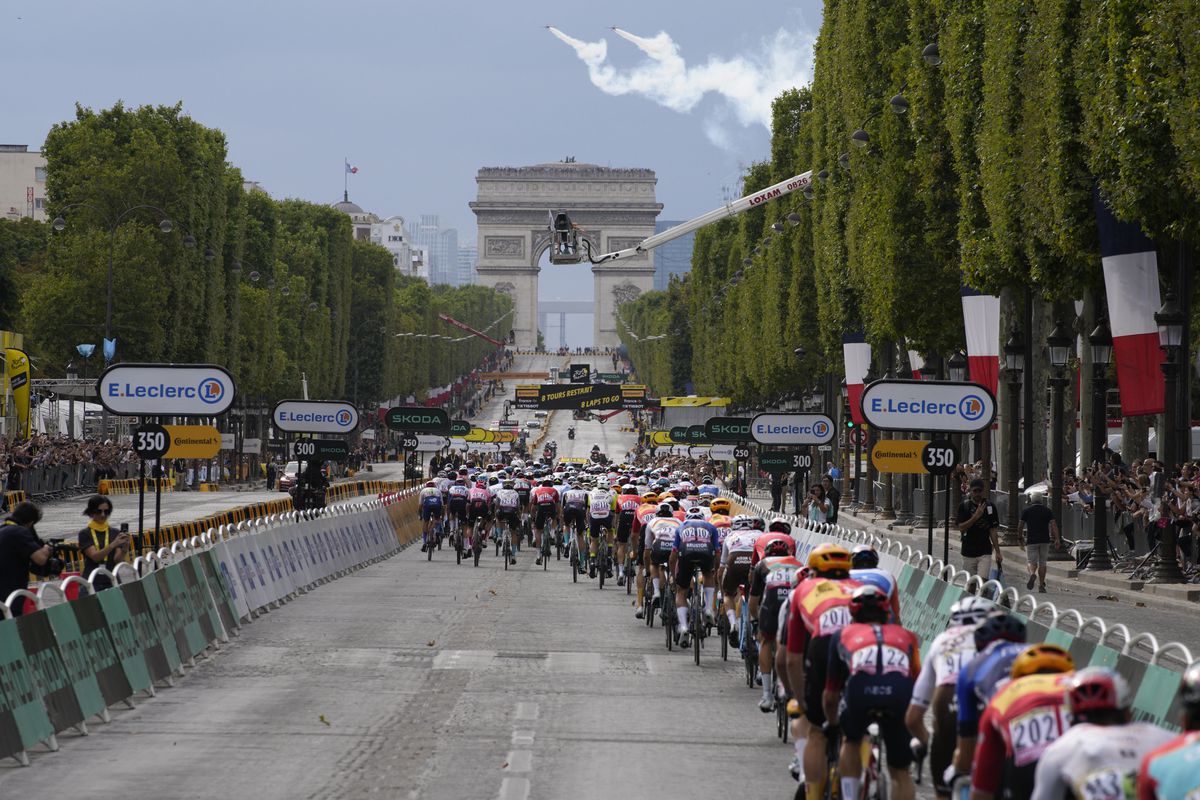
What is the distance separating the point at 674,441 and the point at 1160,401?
51.1 meters

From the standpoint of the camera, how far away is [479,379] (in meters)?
194

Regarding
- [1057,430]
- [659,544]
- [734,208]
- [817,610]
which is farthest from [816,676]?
[734,208]

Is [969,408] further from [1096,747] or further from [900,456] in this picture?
[1096,747]

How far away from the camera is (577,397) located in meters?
119

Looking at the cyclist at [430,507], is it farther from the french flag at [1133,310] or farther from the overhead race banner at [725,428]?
the french flag at [1133,310]

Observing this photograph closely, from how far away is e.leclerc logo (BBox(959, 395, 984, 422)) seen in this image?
73.6ft

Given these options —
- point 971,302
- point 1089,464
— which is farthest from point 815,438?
point 1089,464

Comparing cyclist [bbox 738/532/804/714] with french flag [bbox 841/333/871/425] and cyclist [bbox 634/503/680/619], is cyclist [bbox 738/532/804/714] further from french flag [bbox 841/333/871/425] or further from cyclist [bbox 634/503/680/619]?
french flag [bbox 841/333/871/425]

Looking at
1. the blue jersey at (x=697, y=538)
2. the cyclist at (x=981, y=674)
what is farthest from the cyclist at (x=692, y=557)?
the cyclist at (x=981, y=674)

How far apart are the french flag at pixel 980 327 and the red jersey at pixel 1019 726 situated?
2863 cm

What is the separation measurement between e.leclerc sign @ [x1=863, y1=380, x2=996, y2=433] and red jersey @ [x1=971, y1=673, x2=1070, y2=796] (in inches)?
571

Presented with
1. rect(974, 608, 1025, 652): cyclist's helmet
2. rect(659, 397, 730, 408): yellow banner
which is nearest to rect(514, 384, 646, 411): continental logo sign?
rect(659, 397, 730, 408): yellow banner

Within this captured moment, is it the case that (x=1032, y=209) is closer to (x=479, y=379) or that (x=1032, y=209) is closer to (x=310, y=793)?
(x=310, y=793)

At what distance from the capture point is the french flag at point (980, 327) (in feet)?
119
